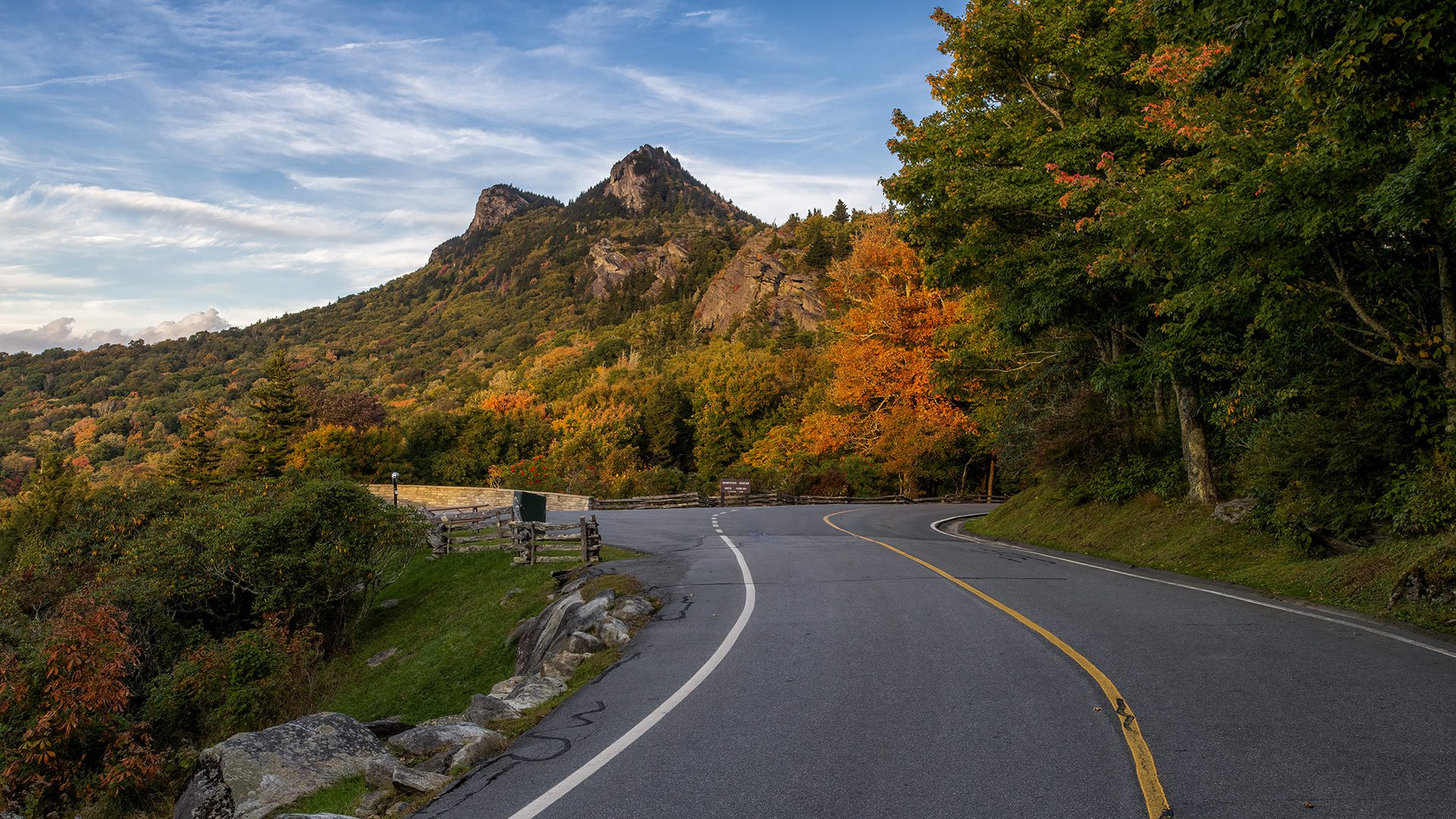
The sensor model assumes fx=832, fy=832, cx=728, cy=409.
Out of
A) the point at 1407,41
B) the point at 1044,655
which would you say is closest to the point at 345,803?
the point at 1044,655

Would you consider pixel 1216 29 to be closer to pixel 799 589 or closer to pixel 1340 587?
pixel 1340 587

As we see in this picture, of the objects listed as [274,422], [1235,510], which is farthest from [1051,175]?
[274,422]

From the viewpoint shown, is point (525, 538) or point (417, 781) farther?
point (525, 538)

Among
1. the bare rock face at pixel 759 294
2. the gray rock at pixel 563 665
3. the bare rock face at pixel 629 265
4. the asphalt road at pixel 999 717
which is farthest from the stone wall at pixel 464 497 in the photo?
the bare rock face at pixel 629 265

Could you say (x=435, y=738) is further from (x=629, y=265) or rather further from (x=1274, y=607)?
(x=629, y=265)

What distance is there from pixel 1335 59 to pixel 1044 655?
635 centimetres

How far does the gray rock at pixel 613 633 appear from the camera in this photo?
9.52 meters

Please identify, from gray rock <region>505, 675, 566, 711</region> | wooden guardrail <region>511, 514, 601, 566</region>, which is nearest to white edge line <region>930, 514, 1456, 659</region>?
gray rock <region>505, 675, 566, 711</region>

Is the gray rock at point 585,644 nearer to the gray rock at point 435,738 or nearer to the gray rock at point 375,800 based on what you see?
the gray rock at point 435,738

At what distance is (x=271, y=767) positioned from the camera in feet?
19.0

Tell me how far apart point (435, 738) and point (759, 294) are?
104 meters

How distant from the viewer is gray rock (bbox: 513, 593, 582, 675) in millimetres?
11797

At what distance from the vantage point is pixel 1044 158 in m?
17.6

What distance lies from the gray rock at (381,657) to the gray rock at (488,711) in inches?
514
